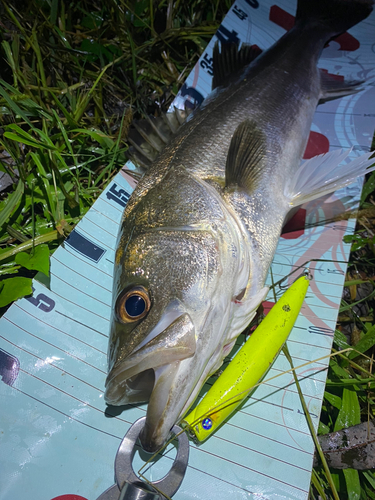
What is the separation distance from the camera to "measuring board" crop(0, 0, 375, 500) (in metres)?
1.49

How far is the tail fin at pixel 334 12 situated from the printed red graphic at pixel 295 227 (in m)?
1.52

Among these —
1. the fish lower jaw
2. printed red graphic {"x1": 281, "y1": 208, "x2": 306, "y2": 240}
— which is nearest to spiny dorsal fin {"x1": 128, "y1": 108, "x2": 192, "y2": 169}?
printed red graphic {"x1": 281, "y1": 208, "x2": 306, "y2": 240}

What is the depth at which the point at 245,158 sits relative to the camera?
1.72 m

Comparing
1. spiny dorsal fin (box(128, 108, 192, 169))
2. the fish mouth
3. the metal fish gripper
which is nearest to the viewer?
the fish mouth

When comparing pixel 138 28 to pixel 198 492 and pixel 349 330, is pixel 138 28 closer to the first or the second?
pixel 349 330

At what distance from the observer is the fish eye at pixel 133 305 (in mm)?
1302

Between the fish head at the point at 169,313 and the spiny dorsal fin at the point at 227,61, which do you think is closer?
the fish head at the point at 169,313

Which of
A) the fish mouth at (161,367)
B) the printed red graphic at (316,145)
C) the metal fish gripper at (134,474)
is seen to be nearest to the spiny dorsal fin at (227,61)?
the printed red graphic at (316,145)

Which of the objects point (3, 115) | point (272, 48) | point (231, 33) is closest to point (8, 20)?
point (3, 115)

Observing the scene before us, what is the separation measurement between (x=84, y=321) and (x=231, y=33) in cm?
260

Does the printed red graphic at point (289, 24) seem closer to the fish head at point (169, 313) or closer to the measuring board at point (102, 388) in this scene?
the measuring board at point (102, 388)

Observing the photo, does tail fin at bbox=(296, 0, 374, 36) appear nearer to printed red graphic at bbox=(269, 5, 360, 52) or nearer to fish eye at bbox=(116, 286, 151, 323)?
printed red graphic at bbox=(269, 5, 360, 52)

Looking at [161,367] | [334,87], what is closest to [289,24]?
[334,87]

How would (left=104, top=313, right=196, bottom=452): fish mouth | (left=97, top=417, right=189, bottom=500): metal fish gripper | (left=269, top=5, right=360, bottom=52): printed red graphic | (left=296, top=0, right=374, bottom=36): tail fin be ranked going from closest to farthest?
(left=104, top=313, right=196, bottom=452): fish mouth < (left=97, top=417, right=189, bottom=500): metal fish gripper < (left=296, top=0, right=374, bottom=36): tail fin < (left=269, top=5, right=360, bottom=52): printed red graphic
